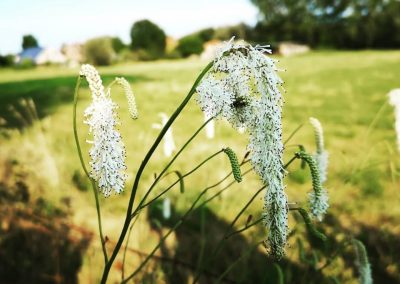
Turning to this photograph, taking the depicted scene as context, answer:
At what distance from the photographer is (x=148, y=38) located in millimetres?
51219

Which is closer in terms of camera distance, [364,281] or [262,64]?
[262,64]

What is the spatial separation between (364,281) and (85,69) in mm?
Answer: 1265

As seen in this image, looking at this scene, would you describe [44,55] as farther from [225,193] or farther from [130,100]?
[130,100]

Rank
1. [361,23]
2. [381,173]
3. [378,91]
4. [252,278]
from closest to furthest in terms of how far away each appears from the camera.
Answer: [252,278]
[381,173]
[378,91]
[361,23]

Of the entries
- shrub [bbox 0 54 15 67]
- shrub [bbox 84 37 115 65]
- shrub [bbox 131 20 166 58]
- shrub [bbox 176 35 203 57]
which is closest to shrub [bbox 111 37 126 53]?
shrub [bbox 131 20 166 58]

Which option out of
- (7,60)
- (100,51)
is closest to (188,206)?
(100,51)

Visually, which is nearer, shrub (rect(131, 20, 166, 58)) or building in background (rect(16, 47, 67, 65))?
shrub (rect(131, 20, 166, 58))

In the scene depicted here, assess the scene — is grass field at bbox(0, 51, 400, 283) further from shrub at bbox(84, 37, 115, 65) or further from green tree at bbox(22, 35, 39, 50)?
green tree at bbox(22, 35, 39, 50)

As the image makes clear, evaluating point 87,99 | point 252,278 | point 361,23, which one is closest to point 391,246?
point 252,278

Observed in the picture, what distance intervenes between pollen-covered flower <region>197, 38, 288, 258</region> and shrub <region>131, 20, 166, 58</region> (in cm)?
5003

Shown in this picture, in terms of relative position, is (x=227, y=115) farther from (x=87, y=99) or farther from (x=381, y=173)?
(x=87, y=99)

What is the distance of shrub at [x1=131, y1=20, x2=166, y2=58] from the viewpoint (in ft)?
167

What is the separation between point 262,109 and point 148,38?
5183 cm

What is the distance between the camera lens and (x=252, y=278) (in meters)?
2.89
